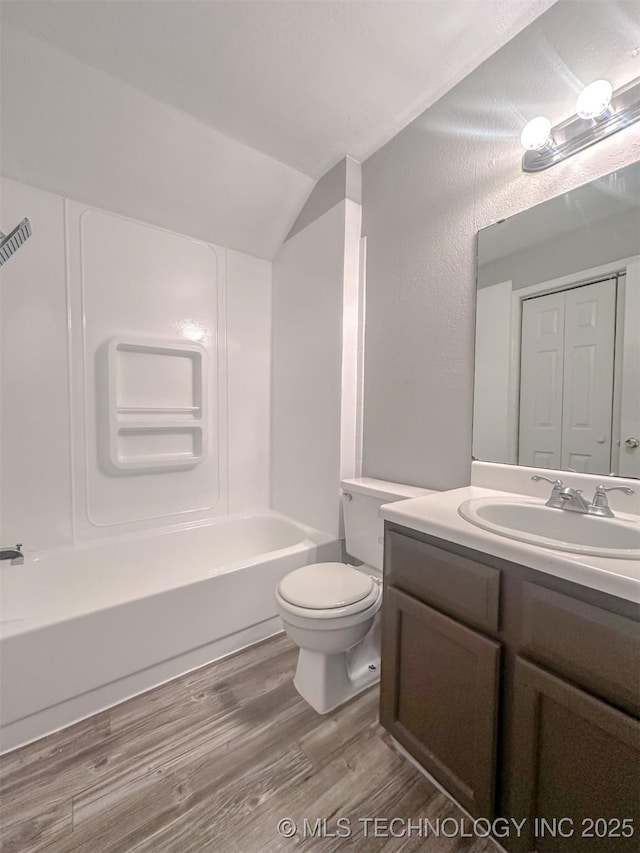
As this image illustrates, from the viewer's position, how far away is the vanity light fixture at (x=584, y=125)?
102 centimetres

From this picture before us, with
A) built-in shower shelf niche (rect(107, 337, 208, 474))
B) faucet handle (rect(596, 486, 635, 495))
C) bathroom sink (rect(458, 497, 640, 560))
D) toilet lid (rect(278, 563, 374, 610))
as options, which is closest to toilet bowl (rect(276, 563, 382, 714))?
toilet lid (rect(278, 563, 374, 610))

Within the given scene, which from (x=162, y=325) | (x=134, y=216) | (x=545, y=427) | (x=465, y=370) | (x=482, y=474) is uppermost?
(x=134, y=216)

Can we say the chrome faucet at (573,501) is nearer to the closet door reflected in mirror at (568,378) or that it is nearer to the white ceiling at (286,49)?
the closet door reflected in mirror at (568,378)

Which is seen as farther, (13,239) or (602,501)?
(13,239)

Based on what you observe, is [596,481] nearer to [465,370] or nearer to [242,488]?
[465,370]

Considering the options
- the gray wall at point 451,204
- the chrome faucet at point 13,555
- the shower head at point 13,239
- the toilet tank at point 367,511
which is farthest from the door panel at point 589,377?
the chrome faucet at point 13,555

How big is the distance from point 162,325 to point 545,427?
6.68ft

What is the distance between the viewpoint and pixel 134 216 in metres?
1.97

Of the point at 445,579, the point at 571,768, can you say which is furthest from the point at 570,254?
the point at 571,768

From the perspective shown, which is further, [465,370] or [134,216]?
[134,216]

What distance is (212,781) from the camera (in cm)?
108

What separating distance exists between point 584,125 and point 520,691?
1.61 meters

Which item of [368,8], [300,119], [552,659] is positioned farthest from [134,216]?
[552,659]

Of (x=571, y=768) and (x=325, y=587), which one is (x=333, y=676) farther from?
(x=571, y=768)
